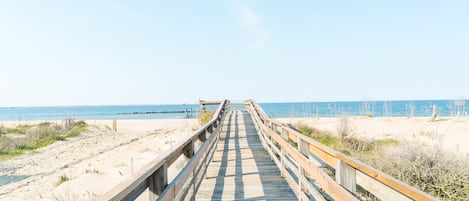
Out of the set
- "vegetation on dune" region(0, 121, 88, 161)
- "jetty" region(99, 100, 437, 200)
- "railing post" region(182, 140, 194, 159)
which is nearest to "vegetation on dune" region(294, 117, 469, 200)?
"jetty" region(99, 100, 437, 200)

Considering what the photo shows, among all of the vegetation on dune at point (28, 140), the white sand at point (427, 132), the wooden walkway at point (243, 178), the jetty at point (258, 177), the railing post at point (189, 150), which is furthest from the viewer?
the vegetation on dune at point (28, 140)

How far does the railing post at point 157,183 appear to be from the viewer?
7.36 feet

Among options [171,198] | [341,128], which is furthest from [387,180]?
[341,128]

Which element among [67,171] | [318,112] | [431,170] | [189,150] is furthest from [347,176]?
[318,112]

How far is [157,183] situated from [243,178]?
3.21m

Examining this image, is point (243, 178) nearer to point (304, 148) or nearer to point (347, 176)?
point (304, 148)

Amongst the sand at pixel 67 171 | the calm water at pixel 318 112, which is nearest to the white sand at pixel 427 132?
the calm water at pixel 318 112

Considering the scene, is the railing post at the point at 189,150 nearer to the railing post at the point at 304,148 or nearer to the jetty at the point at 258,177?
the jetty at the point at 258,177

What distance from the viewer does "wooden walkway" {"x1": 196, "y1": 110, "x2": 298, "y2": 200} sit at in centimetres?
436

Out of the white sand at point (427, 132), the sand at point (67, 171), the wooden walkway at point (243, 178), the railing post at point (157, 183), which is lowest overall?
the sand at point (67, 171)

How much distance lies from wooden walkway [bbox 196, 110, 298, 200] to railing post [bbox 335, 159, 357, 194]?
6.43ft

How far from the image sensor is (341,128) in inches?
552

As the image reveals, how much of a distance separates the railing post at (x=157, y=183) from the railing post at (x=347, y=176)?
4.74ft

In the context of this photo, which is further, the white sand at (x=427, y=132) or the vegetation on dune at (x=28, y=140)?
the vegetation on dune at (x=28, y=140)
